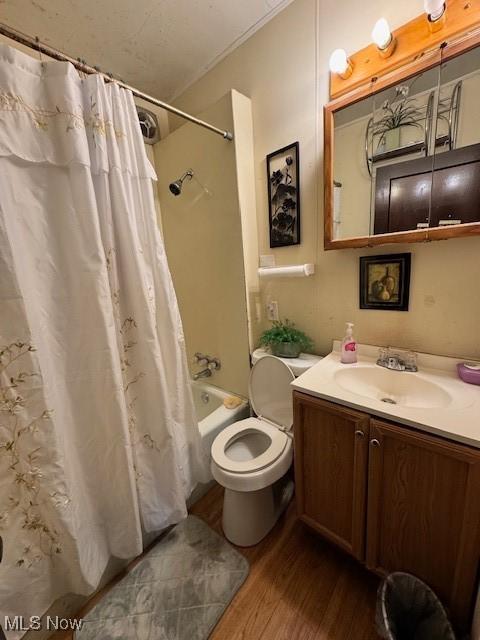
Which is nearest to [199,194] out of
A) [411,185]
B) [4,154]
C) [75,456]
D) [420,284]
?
[4,154]

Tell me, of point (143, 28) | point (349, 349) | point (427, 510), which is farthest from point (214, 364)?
point (143, 28)

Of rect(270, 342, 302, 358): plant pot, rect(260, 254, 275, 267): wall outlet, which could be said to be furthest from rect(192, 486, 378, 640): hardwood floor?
rect(260, 254, 275, 267): wall outlet

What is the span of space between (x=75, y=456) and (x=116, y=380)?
1.13ft

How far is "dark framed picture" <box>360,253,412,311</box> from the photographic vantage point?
1.15 metres

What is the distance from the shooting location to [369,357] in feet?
4.29

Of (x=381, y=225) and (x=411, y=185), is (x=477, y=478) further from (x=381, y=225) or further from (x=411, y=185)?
(x=411, y=185)

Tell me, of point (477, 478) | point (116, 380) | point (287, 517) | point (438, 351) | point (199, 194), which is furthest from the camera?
point (199, 194)

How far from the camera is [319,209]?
135 centimetres

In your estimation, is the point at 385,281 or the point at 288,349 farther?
the point at 288,349

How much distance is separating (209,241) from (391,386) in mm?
1328

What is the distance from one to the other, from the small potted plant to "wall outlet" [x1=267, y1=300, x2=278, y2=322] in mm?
106

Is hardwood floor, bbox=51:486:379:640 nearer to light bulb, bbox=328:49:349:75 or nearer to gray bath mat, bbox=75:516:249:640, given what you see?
gray bath mat, bbox=75:516:249:640

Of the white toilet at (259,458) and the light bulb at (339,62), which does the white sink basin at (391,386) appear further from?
the light bulb at (339,62)

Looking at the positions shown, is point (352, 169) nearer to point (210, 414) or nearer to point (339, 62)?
point (339, 62)
